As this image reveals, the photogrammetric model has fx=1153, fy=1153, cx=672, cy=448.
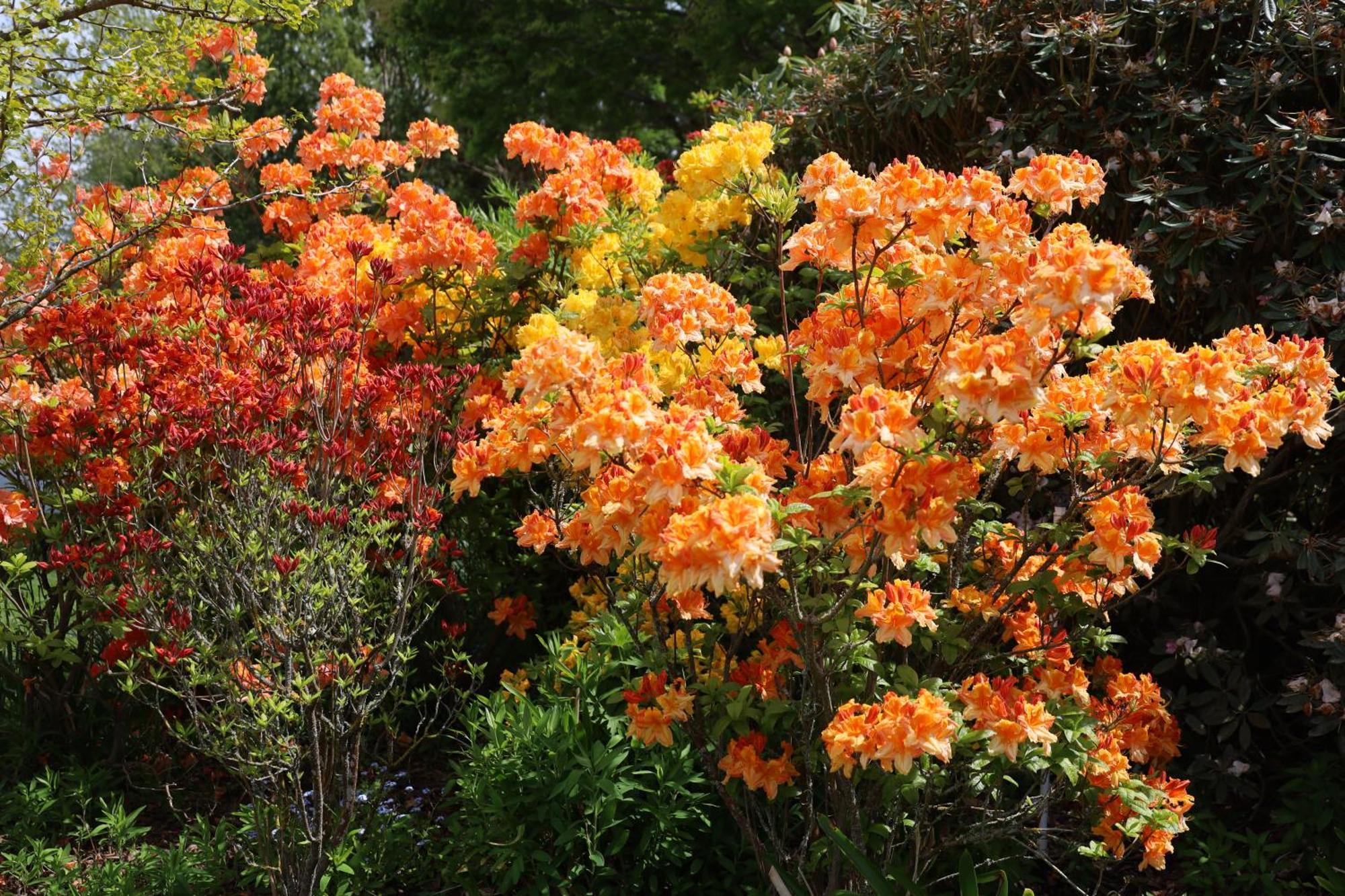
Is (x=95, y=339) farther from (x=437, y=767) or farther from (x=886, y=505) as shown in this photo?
(x=886, y=505)

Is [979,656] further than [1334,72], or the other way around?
[1334,72]

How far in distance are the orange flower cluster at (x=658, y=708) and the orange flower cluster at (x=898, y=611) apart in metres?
0.48

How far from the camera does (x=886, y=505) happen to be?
6.54 feet

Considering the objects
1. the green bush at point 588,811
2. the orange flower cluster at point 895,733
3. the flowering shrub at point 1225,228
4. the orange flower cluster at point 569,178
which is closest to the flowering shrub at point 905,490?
the orange flower cluster at point 895,733

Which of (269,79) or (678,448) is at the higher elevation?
(678,448)

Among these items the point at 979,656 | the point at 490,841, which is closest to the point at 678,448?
the point at 979,656

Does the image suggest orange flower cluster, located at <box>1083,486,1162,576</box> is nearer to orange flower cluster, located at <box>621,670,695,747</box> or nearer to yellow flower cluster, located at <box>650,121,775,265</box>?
orange flower cluster, located at <box>621,670,695,747</box>

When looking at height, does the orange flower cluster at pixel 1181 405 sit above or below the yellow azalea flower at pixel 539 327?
above

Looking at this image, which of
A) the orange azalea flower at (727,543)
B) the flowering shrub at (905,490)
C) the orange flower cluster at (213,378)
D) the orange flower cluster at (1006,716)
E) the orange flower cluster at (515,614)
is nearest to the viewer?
the orange azalea flower at (727,543)

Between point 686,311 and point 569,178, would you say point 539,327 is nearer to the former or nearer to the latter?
point 686,311

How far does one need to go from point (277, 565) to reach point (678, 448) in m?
1.20

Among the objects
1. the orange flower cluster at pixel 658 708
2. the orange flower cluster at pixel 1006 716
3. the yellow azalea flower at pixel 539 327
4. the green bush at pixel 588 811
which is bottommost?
the green bush at pixel 588 811

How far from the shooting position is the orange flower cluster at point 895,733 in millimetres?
1966

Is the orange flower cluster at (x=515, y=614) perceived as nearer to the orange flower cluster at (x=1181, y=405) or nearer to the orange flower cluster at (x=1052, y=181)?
the orange flower cluster at (x=1181, y=405)
